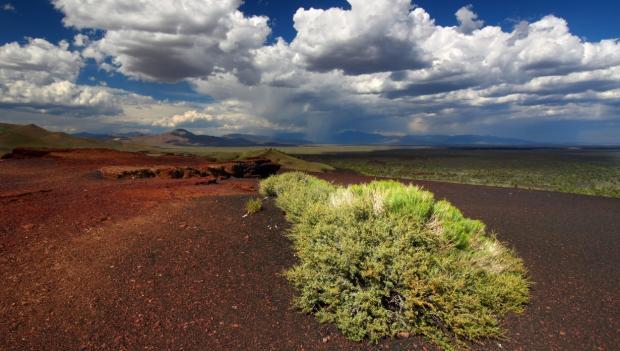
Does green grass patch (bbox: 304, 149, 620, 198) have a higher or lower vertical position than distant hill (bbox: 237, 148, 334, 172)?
lower

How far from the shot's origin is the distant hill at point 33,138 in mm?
34125

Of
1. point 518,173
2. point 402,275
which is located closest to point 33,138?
point 402,275

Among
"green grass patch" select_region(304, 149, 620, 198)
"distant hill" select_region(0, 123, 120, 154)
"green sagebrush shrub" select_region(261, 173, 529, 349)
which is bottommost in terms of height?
"green grass patch" select_region(304, 149, 620, 198)

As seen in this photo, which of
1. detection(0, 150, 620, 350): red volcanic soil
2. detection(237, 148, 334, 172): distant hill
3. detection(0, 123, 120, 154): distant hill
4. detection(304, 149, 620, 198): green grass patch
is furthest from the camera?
detection(0, 123, 120, 154): distant hill

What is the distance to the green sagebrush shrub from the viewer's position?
464 cm

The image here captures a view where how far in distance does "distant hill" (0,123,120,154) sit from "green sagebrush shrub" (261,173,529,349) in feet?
126

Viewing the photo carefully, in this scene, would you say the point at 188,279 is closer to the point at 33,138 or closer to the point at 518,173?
the point at 33,138

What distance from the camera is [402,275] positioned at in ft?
15.7

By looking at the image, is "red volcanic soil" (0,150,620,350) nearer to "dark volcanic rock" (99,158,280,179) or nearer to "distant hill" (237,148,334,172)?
"dark volcanic rock" (99,158,280,179)

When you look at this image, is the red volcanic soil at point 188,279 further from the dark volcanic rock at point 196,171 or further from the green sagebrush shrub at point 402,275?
the dark volcanic rock at point 196,171

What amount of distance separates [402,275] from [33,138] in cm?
4268

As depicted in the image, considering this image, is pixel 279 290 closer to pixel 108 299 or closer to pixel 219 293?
pixel 219 293

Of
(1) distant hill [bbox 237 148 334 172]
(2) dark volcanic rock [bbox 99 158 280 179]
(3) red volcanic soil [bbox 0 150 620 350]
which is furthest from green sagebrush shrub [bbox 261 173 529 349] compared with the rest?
(1) distant hill [bbox 237 148 334 172]

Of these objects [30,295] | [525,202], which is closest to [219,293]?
[30,295]
